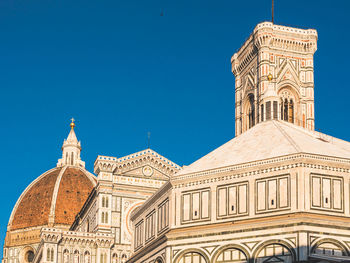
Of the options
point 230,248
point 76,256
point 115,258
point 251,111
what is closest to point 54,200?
point 251,111

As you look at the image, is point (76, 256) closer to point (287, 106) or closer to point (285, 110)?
point (285, 110)

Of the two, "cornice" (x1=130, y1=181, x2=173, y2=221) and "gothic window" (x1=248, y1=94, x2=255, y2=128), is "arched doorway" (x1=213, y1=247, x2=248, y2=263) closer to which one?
"cornice" (x1=130, y1=181, x2=173, y2=221)

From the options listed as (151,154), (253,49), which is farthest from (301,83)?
(151,154)

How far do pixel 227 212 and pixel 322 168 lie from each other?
474 cm

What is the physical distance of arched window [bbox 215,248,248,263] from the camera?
32.1 m

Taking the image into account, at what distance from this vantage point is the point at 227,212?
109 ft

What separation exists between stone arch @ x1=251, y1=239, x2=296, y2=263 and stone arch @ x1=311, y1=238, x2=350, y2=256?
38.9 inches

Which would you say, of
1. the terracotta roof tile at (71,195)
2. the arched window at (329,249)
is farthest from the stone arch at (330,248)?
the terracotta roof tile at (71,195)

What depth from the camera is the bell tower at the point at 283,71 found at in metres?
70.4

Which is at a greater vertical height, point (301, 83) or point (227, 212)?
point (301, 83)

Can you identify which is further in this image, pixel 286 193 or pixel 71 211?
pixel 71 211

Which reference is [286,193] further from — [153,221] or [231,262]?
[153,221]

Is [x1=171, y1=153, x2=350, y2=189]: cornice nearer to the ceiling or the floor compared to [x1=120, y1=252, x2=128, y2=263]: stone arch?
nearer to the ceiling

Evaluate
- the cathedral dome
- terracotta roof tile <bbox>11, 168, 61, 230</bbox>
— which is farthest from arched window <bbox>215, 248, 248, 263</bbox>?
terracotta roof tile <bbox>11, 168, 61, 230</bbox>
